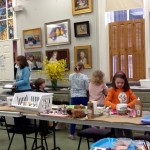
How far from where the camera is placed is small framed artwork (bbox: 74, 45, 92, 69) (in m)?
6.09

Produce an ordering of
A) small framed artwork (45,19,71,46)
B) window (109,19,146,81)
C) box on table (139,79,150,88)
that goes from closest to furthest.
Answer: box on table (139,79,150,88)
window (109,19,146,81)
small framed artwork (45,19,71,46)

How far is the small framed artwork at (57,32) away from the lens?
6.35 meters

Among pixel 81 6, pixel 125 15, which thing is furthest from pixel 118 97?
pixel 81 6

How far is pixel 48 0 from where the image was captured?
21.8 feet

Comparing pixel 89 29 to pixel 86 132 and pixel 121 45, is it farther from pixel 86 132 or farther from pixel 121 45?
pixel 86 132

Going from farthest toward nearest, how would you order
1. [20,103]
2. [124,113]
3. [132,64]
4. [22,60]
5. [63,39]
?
1. [63,39]
2. [132,64]
3. [22,60]
4. [20,103]
5. [124,113]

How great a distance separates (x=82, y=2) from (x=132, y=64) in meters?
1.60

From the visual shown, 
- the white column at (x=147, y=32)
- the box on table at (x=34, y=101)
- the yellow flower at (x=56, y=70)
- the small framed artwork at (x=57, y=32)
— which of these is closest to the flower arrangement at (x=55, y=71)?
the yellow flower at (x=56, y=70)

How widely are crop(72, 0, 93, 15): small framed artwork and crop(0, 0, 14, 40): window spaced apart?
187 cm

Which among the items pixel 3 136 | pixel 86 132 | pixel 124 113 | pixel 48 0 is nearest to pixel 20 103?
pixel 86 132

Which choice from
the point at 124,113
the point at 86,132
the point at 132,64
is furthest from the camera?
the point at 132,64

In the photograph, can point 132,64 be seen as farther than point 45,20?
No

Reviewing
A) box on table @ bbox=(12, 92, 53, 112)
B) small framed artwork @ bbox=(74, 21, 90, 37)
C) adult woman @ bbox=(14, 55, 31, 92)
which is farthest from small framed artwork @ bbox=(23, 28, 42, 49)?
box on table @ bbox=(12, 92, 53, 112)

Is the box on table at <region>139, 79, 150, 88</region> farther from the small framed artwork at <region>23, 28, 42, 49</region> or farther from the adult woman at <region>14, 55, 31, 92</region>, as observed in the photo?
the small framed artwork at <region>23, 28, 42, 49</region>
